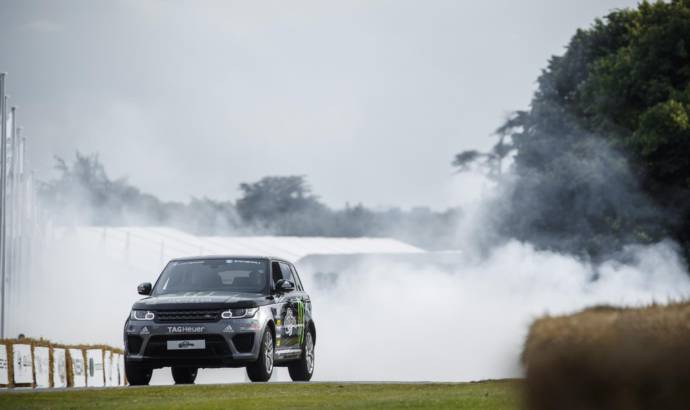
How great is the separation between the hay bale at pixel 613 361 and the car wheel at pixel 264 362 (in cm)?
1249

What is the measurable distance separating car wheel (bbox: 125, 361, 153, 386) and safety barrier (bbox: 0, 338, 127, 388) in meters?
4.44

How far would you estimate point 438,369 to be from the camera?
178ft

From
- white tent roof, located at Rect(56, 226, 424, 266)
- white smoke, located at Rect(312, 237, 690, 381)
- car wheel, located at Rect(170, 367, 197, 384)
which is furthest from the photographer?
white tent roof, located at Rect(56, 226, 424, 266)

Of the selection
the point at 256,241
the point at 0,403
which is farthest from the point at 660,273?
the point at 256,241

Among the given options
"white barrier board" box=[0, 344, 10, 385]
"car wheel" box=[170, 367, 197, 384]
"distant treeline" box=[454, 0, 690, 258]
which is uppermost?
"distant treeline" box=[454, 0, 690, 258]

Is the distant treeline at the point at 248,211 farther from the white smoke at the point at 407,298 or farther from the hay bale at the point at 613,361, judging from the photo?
the hay bale at the point at 613,361

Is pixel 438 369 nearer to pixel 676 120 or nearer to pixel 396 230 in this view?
pixel 676 120

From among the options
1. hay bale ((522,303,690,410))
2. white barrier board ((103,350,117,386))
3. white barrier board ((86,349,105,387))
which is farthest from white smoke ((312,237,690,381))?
hay bale ((522,303,690,410))

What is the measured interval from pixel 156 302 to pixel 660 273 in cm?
2820

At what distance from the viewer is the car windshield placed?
20.8 m

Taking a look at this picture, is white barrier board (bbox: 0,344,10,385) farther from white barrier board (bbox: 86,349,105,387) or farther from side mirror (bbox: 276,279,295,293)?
white barrier board (bbox: 86,349,105,387)

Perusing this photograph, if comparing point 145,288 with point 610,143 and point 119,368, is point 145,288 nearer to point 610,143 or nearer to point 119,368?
point 119,368

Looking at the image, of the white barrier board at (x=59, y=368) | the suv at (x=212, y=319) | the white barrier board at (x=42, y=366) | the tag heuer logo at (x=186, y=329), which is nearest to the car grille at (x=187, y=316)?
the suv at (x=212, y=319)

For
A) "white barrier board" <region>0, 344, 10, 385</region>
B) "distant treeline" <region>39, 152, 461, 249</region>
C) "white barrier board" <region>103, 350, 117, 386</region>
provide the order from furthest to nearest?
"distant treeline" <region>39, 152, 461, 249</region> → "white barrier board" <region>103, 350, 117, 386</region> → "white barrier board" <region>0, 344, 10, 385</region>
